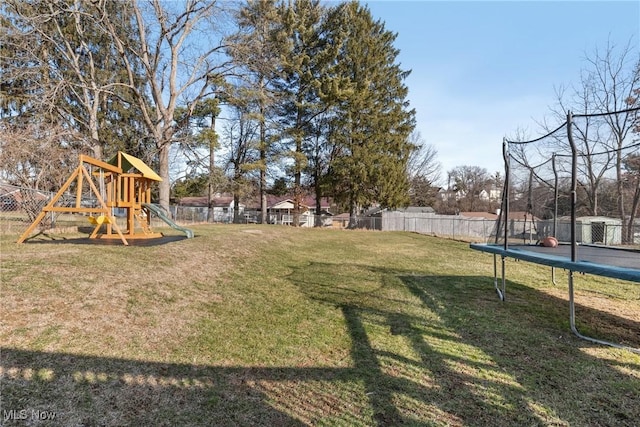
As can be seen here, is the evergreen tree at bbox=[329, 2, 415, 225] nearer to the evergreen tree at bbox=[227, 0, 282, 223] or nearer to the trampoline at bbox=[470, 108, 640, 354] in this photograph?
the evergreen tree at bbox=[227, 0, 282, 223]

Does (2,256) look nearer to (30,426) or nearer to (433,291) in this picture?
(30,426)

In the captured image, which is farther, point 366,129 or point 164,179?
point 366,129

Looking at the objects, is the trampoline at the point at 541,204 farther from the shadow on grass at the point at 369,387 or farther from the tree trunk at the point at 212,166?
the tree trunk at the point at 212,166

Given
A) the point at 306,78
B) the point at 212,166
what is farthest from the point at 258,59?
the point at 212,166

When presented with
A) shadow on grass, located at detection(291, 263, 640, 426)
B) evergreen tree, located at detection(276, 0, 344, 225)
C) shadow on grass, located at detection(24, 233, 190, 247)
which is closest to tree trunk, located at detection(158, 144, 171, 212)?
shadow on grass, located at detection(24, 233, 190, 247)

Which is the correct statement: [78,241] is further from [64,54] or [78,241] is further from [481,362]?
[64,54]

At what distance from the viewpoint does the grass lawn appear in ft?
7.21

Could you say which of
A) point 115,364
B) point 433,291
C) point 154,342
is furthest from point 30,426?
point 433,291

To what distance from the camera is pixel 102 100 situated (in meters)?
20.9

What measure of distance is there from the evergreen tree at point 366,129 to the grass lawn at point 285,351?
61.0 ft

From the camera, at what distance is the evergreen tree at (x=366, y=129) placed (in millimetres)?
23672

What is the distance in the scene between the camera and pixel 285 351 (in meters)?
3.09

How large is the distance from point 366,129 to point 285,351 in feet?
76.2

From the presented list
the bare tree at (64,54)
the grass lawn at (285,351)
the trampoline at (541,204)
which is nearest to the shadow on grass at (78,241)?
the grass lawn at (285,351)
